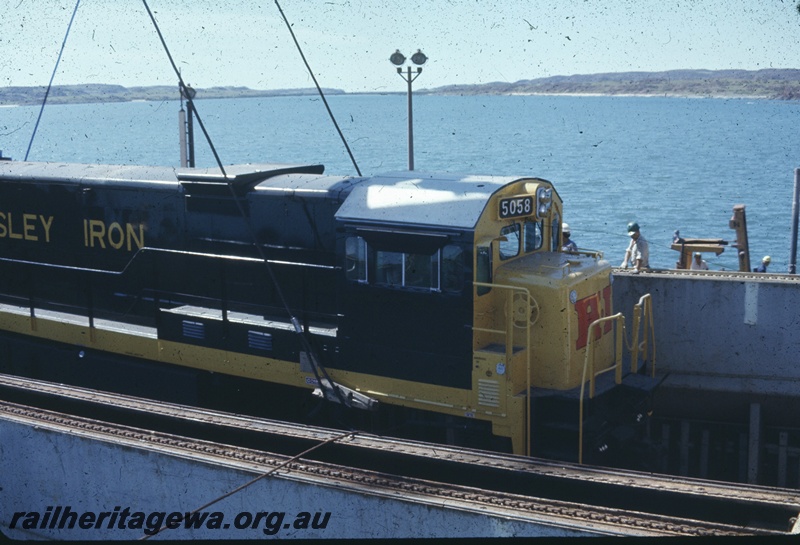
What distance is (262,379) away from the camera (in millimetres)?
9188

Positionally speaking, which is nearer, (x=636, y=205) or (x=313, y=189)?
(x=313, y=189)

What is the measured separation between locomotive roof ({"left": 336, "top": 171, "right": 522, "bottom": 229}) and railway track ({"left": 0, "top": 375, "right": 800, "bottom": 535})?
6.62 feet

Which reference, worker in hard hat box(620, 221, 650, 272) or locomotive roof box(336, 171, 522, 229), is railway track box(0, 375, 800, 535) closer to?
locomotive roof box(336, 171, 522, 229)

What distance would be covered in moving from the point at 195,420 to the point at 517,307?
3.18 meters

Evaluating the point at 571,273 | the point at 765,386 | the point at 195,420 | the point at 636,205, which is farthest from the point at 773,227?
the point at 195,420

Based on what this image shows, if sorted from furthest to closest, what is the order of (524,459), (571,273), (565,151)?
(565,151), (571,273), (524,459)

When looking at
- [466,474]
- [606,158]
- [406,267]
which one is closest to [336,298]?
[406,267]

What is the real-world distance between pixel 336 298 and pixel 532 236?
2.14 meters

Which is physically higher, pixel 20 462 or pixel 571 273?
pixel 571 273

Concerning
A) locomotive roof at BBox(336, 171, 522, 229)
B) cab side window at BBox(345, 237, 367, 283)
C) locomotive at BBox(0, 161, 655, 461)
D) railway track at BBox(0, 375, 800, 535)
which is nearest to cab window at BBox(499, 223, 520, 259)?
locomotive at BBox(0, 161, 655, 461)

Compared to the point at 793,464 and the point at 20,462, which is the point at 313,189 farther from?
the point at 793,464

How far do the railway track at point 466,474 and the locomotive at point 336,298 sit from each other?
968mm

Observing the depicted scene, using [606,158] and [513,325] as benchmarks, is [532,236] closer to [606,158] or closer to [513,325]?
[513,325]

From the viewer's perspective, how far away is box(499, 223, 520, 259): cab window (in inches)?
325
